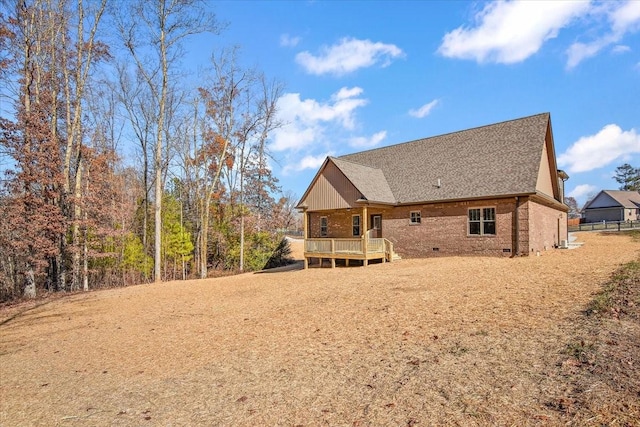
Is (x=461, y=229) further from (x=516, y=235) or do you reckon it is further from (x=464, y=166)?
(x=464, y=166)

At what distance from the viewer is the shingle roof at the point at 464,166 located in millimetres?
17203

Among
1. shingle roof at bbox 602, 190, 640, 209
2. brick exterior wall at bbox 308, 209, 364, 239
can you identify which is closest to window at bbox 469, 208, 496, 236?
brick exterior wall at bbox 308, 209, 364, 239

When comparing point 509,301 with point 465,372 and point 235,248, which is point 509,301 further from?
point 235,248

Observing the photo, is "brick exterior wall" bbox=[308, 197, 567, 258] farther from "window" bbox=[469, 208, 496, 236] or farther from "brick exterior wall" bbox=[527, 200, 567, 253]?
"window" bbox=[469, 208, 496, 236]

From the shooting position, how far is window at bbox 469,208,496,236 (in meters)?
17.2

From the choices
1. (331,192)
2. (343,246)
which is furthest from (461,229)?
(331,192)

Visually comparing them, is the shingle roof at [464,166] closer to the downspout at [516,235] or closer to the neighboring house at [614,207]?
the downspout at [516,235]

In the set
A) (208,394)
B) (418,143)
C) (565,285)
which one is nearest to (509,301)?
(565,285)

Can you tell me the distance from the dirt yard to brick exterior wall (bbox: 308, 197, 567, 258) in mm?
4624

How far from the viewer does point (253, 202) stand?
30.8 meters

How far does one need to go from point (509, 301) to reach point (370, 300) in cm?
346

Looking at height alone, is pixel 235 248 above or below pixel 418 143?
below

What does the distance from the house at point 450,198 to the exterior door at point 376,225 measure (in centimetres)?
6

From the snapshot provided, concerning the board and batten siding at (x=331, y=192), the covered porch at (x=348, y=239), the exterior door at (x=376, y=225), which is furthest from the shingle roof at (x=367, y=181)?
the exterior door at (x=376, y=225)
